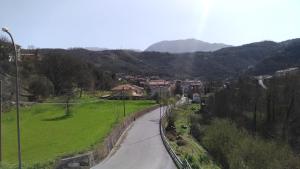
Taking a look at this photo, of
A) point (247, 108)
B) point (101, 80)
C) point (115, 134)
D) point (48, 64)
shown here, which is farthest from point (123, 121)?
point (101, 80)

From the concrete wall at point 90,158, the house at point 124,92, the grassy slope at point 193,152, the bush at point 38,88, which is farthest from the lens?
the house at point 124,92

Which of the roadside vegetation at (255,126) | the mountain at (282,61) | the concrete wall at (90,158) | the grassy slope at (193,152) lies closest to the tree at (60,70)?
the roadside vegetation at (255,126)

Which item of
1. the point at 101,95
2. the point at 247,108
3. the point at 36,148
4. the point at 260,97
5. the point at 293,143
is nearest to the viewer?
the point at 36,148

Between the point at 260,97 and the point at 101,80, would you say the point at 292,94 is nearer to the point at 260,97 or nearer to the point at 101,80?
the point at 260,97

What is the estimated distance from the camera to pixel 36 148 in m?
36.0

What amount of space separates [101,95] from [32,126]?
66220mm

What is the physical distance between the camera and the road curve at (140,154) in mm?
31484

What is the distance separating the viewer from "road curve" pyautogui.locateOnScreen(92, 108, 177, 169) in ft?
103

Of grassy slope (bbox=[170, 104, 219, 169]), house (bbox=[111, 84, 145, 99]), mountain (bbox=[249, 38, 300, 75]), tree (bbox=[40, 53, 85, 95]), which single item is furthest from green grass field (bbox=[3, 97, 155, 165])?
mountain (bbox=[249, 38, 300, 75])

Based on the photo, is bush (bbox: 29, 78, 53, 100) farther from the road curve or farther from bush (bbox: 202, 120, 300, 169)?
bush (bbox: 202, 120, 300, 169)

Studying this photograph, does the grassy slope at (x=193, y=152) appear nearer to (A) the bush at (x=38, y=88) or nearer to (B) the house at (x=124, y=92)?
(A) the bush at (x=38, y=88)

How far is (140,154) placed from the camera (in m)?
37.8

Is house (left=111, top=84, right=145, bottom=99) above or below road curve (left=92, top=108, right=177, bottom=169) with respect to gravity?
above

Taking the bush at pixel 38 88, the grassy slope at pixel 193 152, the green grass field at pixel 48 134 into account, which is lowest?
the grassy slope at pixel 193 152
